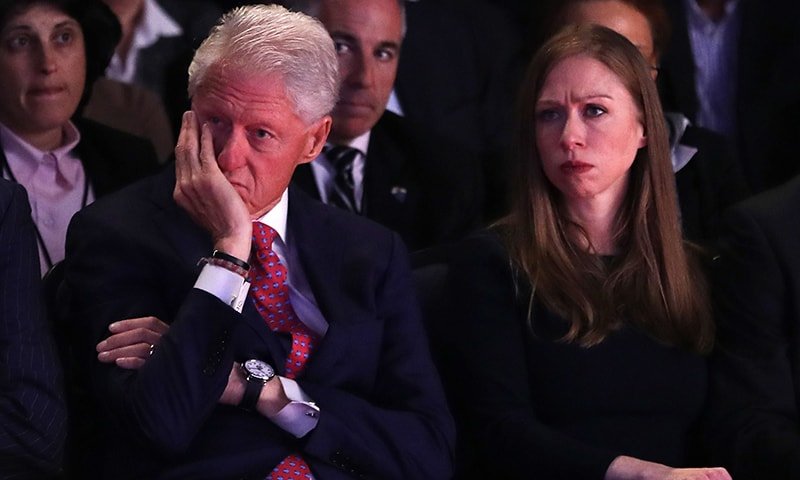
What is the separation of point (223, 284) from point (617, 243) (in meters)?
0.93

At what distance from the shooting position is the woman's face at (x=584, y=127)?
2.95 meters

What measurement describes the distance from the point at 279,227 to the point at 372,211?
3.01 feet

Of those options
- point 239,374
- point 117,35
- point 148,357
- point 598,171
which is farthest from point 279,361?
point 117,35

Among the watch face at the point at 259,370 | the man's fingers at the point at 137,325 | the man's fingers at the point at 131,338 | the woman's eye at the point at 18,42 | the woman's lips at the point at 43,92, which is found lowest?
the watch face at the point at 259,370

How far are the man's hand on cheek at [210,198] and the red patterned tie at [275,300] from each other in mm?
125

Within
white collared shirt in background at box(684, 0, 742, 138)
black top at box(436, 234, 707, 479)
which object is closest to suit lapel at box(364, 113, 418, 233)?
black top at box(436, 234, 707, 479)

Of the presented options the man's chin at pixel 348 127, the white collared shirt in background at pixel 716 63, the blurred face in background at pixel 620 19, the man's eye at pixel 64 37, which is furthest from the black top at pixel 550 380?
the white collared shirt in background at pixel 716 63

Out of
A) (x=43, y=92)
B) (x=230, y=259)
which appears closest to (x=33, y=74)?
Answer: (x=43, y=92)

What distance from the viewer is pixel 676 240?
2.99 meters

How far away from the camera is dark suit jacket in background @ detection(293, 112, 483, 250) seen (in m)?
3.69

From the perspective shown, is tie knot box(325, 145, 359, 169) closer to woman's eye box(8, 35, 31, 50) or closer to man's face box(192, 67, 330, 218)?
woman's eye box(8, 35, 31, 50)

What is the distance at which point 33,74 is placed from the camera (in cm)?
352

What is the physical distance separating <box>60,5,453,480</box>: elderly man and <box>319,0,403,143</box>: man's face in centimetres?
92

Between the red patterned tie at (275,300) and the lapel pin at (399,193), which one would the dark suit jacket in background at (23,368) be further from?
the lapel pin at (399,193)
